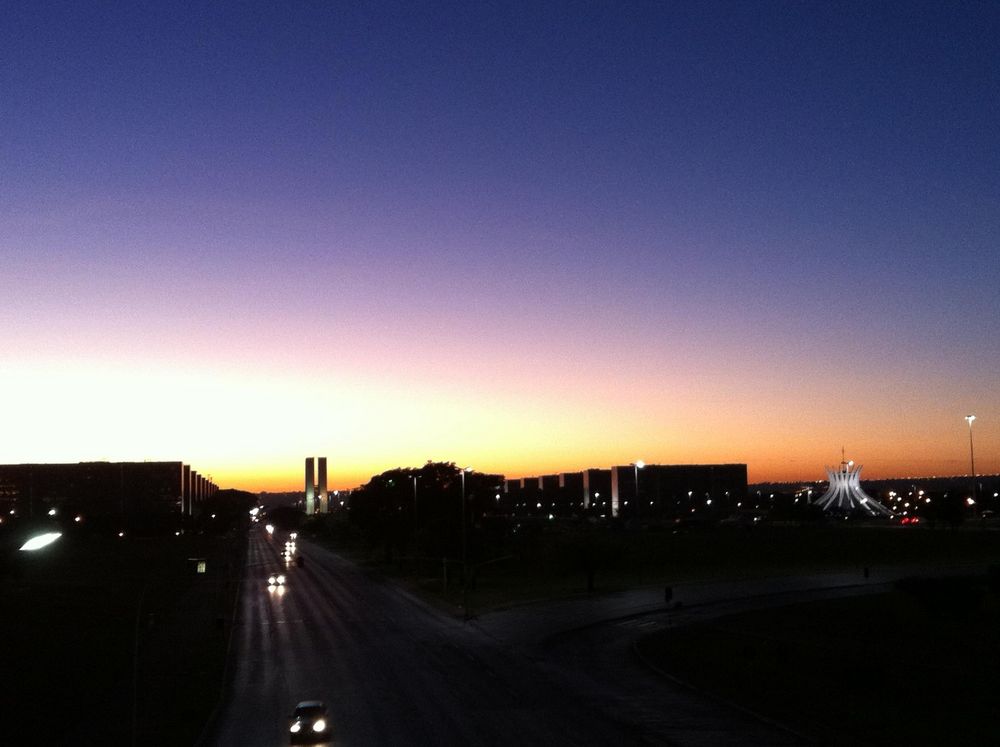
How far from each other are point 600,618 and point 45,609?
4218 centimetres

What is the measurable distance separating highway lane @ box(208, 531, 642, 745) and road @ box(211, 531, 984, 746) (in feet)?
0.25

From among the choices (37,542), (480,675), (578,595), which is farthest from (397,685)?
(578,595)

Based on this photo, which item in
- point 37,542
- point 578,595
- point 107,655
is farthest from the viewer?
point 578,595

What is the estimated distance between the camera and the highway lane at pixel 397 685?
33.9 m

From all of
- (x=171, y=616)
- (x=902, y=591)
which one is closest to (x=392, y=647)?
(x=171, y=616)

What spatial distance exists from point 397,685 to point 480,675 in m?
4.37

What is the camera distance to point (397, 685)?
43.8 m

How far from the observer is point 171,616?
76.9 m

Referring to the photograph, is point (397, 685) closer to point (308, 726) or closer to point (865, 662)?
point (308, 726)

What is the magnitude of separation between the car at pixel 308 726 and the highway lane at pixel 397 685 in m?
0.83

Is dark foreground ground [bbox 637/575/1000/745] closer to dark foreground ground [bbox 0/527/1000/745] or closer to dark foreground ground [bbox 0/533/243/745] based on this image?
dark foreground ground [bbox 0/527/1000/745]

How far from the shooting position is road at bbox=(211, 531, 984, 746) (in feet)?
112

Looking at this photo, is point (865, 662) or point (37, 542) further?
point (865, 662)

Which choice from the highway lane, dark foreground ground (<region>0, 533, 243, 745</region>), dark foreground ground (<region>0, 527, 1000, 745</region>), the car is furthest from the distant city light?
the highway lane
